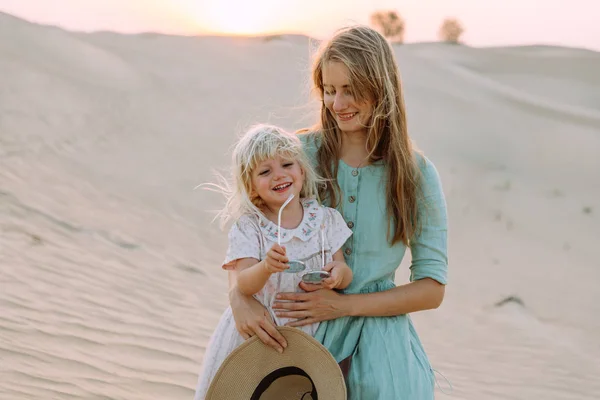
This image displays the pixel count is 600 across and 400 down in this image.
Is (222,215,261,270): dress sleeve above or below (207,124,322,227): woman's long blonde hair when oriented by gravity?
below

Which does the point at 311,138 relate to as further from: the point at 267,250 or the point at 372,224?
the point at 267,250

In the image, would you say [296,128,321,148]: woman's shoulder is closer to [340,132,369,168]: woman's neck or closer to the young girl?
[340,132,369,168]: woman's neck

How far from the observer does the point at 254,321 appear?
10.9 ft

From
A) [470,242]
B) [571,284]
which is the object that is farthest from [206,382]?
[470,242]

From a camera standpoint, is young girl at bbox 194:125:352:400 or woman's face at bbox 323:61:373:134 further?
woman's face at bbox 323:61:373:134

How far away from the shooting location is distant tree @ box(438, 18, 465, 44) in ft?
133

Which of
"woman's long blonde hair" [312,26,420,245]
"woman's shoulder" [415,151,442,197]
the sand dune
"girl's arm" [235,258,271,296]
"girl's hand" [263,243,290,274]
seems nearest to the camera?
"girl's hand" [263,243,290,274]

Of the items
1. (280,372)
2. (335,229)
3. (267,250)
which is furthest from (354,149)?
(280,372)

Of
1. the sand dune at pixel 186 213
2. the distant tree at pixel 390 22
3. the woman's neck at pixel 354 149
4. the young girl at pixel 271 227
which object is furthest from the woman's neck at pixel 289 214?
the distant tree at pixel 390 22

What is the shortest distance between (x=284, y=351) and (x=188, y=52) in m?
20.4

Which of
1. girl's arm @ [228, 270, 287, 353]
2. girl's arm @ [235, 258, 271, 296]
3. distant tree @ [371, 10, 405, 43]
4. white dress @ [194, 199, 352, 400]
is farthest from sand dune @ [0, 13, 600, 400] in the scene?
distant tree @ [371, 10, 405, 43]

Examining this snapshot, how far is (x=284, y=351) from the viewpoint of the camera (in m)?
3.33

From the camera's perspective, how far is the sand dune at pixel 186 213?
6.25 m

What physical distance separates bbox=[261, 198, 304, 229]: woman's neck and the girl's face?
51mm
